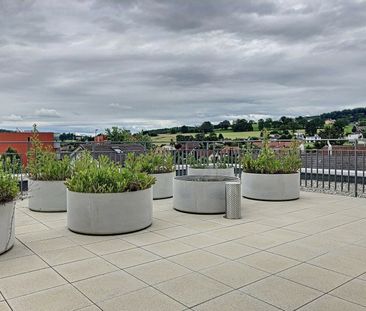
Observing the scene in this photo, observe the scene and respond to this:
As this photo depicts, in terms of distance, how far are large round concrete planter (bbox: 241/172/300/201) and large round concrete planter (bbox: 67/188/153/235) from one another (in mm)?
3272

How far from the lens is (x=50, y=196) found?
6055mm

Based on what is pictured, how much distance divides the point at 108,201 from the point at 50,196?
1993 mm

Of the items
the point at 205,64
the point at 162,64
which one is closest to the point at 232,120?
the point at 205,64

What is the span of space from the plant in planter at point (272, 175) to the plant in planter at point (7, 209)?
4707 mm

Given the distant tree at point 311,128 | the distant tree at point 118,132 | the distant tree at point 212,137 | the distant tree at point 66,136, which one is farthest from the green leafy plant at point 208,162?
the distant tree at point 118,132

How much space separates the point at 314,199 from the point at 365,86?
870 cm

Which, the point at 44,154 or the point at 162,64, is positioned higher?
the point at 162,64

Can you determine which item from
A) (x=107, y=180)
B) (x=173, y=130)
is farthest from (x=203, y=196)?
(x=173, y=130)

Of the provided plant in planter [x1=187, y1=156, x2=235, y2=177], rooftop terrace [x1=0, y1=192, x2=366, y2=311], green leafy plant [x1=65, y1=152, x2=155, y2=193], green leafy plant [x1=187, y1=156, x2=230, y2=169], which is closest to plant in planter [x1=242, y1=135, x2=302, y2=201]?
plant in planter [x1=187, y1=156, x2=235, y2=177]

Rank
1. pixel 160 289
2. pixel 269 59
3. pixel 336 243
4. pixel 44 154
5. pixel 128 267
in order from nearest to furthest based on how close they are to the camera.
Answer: pixel 160 289, pixel 128 267, pixel 336 243, pixel 44 154, pixel 269 59

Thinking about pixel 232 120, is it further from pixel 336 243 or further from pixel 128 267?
pixel 128 267

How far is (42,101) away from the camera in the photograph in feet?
45.4

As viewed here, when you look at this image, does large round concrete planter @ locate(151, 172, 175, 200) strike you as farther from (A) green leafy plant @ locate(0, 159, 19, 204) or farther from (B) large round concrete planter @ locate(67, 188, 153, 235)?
(A) green leafy plant @ locate(0, 159, 19, 204)

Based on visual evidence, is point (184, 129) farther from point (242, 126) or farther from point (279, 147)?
point (279, 147)
